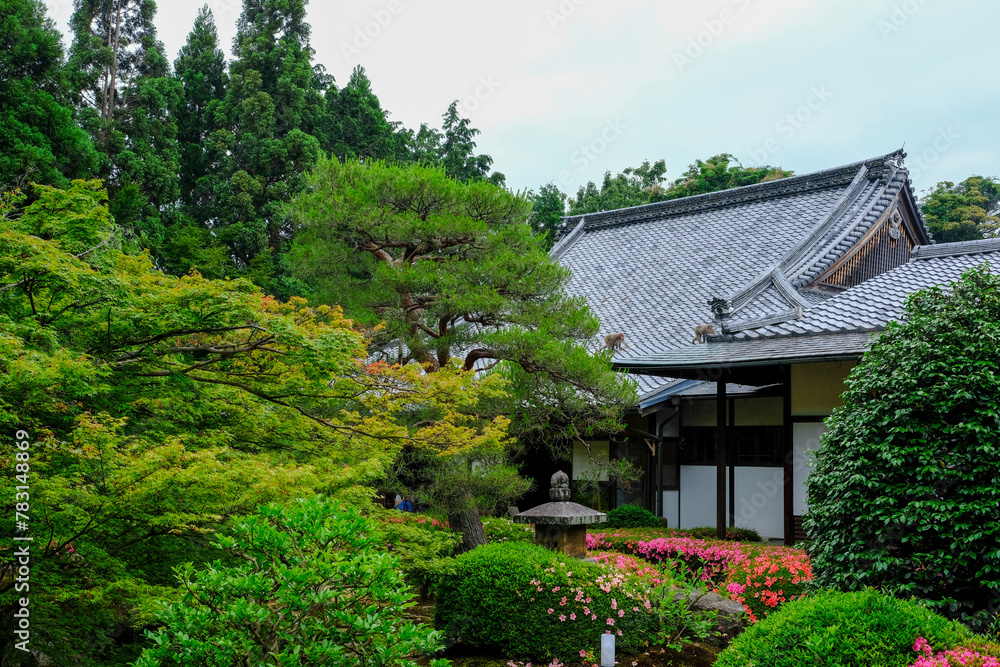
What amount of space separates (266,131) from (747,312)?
22379 mm

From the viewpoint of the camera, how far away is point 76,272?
228 inches

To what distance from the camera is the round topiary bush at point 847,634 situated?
463cm

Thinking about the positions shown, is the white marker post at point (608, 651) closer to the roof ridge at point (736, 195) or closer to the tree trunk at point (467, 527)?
the tree trunk at point (467, 527)

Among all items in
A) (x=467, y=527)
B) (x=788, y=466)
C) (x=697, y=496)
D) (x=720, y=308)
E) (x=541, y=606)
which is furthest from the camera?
(x=697, y=496)

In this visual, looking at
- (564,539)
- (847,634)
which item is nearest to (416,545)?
(564,539)

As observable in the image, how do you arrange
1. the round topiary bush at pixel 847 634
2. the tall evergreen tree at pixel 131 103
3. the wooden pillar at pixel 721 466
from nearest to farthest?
the round topiary bush at pixel 847 634 < the wooden pillar at pixel 721 466 < the tall evergreen tree at pixel 131 103

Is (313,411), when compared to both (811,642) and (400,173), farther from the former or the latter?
(811,642)

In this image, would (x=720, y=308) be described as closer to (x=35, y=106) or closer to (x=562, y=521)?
(x=562, y=521)

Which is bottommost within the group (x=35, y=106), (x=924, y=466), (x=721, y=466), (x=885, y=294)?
(x=721, y=466)

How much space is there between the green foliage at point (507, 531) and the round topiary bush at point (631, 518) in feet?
8.15

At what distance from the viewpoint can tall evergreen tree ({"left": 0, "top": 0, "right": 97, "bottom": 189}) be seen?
19922 mm

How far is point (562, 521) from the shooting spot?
388 inches

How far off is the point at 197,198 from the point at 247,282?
27934mm

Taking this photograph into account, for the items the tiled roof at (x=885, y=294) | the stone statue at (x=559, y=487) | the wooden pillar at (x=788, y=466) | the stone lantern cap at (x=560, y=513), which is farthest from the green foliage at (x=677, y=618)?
the tiled roof at (x=885, y=294)
